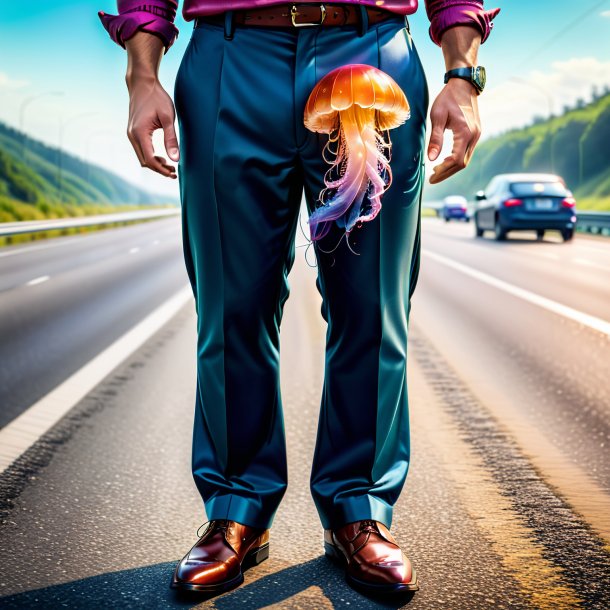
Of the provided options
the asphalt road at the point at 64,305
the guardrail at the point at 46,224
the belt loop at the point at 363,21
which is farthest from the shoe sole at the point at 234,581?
the guardrail at the point at 46,224

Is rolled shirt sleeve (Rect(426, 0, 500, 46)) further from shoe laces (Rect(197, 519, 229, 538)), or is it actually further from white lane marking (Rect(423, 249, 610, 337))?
white lane marking (Rect(423, 249, 610, 337))

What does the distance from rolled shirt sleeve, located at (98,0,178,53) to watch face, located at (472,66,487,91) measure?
790 millimetres

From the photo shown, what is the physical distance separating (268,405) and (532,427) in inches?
75.4

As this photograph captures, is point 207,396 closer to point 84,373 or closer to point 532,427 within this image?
point 532,427

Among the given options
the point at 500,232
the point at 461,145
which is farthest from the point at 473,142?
the point at 500,232

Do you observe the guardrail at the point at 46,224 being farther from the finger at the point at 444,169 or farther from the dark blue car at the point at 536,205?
the finger at the point at 444,169

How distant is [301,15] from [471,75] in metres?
0.46

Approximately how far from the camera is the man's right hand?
239 cm

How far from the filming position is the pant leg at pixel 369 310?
2.40 metres

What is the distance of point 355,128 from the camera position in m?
2.26

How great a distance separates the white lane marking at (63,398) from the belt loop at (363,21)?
1997 mm

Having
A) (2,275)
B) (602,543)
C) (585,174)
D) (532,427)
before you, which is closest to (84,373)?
(532,427)

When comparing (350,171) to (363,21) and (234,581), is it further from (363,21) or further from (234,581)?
(234,581)

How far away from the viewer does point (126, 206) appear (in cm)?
7469
